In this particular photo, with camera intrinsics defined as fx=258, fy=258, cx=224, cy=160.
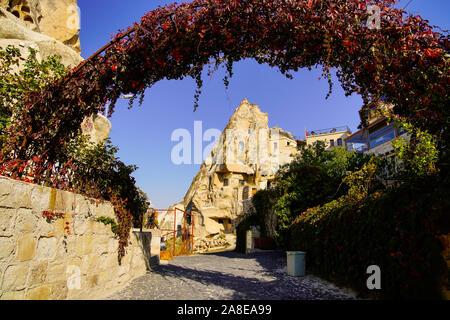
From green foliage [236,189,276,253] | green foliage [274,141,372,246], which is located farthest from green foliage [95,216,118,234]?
green foliage [236,189,276,253]

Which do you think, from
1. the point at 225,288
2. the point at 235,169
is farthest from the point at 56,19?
the point at 235,169

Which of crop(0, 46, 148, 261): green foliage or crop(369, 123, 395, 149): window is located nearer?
crop(0, 46, 148, 261): green foliage

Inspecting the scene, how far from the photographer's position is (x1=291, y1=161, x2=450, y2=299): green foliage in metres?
3.02

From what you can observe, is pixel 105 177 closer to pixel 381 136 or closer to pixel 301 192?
pixel 301 192

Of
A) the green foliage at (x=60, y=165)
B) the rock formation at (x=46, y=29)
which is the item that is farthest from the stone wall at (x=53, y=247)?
the rock formation at (x=46, y=29)

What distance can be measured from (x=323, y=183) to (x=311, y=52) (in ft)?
24.5

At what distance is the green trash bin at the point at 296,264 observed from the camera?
21.5 ft

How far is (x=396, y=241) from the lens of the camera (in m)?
3.52

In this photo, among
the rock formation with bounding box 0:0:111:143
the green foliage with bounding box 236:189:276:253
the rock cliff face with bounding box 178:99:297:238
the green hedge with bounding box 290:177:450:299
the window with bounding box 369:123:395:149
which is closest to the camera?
the green hedge with bounding box 290:177:450:299

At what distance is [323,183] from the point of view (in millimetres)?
10133

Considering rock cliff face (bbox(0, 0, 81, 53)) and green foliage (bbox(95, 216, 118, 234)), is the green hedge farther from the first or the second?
rock cliff face (bbox(0, 0, 81, 53))

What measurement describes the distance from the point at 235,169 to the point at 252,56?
35.5 m

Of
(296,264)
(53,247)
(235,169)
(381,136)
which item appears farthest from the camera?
(235,169)

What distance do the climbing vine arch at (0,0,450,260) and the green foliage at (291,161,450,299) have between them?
36.8 inches
